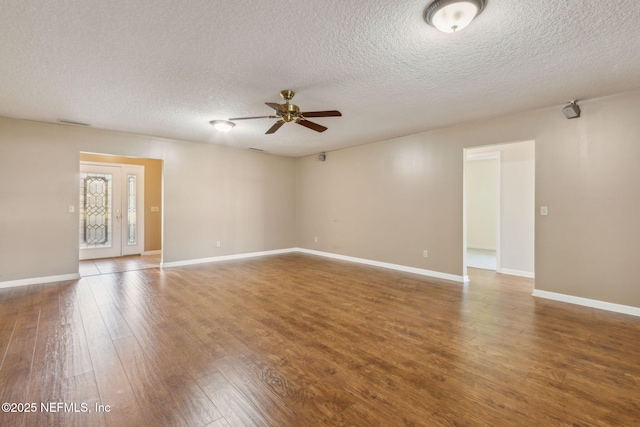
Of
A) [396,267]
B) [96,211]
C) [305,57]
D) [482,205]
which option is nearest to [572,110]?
[305,57]

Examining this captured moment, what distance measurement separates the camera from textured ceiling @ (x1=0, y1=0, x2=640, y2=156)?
203cm

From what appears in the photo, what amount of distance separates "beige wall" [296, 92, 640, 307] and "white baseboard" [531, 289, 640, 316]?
0.20 ft

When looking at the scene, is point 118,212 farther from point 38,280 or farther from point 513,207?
point 513,207

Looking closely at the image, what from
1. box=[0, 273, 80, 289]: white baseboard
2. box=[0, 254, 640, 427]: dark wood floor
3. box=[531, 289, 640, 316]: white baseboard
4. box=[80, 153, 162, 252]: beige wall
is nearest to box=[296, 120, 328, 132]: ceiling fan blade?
box=[0, 254, 640, 427]: dark wood floor

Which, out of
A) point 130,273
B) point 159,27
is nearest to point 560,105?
point 159,27

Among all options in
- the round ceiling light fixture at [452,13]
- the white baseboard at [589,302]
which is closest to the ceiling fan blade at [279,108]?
the round ceiling light fixture at [452,13]

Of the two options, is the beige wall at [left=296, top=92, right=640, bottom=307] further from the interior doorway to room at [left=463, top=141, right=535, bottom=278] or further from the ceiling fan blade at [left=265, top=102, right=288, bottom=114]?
A: the ceiling fan blade at [left=265, top=102, right=288, bottom=114]

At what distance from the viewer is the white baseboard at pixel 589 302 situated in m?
3.39

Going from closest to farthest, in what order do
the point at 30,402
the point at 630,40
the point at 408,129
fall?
the point at 30,402 → the point at 630,40 → the point at 408,129

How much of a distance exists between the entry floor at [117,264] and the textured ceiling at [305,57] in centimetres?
295

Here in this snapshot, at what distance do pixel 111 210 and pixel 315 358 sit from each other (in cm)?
710

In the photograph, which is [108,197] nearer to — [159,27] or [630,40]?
[159,27]

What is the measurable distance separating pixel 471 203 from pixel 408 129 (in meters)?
4.58

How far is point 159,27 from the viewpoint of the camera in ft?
7.20
